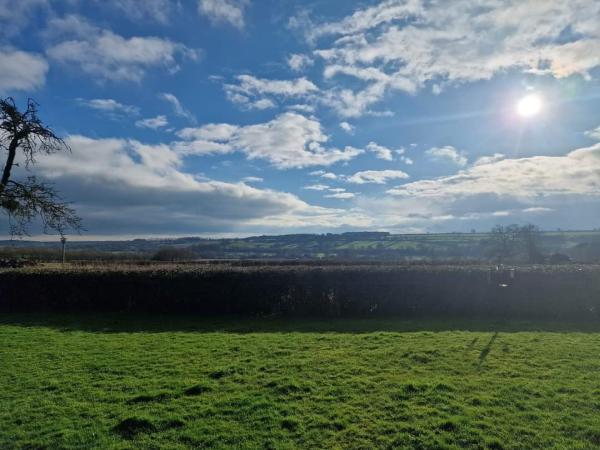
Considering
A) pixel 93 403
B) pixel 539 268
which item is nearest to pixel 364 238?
pixel 539 268

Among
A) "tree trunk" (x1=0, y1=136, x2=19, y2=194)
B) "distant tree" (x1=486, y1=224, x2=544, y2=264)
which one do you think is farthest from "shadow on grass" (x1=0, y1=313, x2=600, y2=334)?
"distant tree" (x1=486, y1=224, x2=544, y2=264)

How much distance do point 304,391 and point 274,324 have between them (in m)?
7.94

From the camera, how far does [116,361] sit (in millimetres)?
9156

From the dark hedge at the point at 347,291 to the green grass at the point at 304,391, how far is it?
5269mm

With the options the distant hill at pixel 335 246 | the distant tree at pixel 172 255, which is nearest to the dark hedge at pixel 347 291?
the distant tree at pixel 172 255

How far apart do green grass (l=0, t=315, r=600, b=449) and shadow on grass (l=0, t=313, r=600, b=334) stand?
152 cm

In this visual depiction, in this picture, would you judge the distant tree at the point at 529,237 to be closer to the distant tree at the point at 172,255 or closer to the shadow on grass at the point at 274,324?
the shadow on grass at the point at 274,324

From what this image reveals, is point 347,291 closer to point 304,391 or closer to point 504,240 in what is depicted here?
point 304,391

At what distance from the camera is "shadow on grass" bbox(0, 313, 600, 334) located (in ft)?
44.1

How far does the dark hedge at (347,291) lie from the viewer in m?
17.1

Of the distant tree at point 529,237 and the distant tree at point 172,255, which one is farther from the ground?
the distant tree at point 529,237

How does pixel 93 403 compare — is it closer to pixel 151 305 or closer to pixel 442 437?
pixel 442 437

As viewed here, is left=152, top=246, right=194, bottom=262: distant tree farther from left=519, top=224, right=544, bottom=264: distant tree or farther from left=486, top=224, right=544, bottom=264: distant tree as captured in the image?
left=519, top=224, right=544, bottom=264: distant tree

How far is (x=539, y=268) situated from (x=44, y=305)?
74.4 feet
